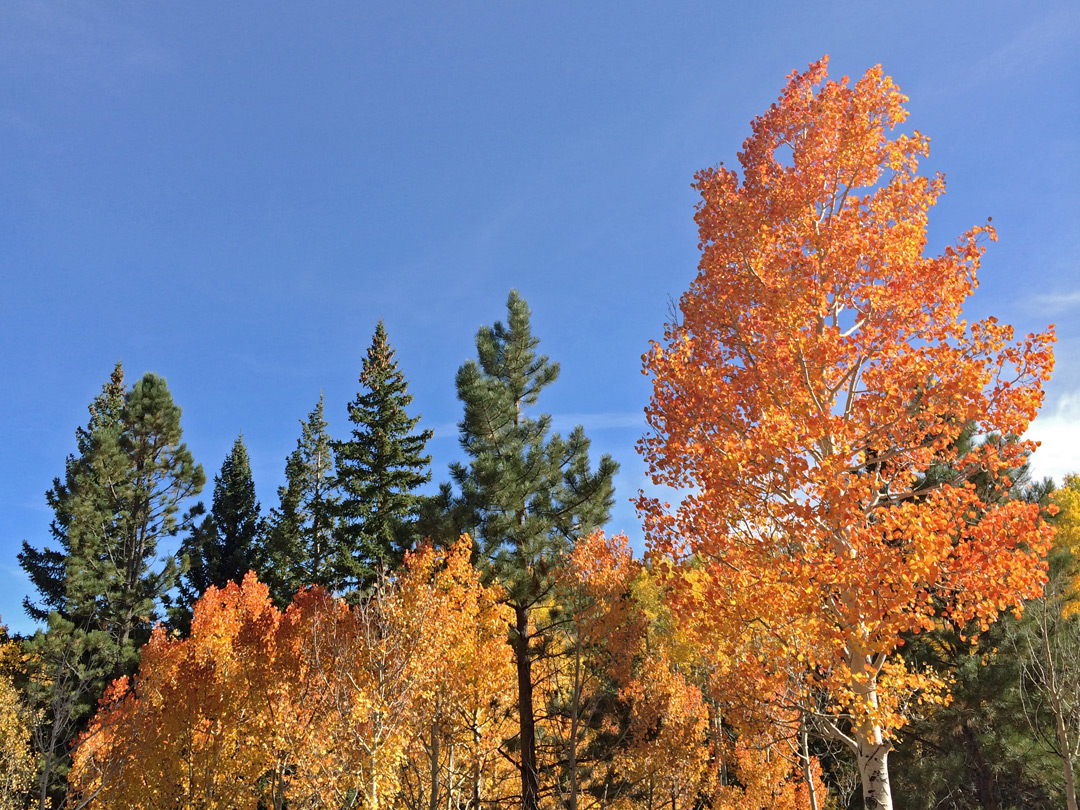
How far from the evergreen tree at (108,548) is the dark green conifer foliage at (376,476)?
10.3 metres

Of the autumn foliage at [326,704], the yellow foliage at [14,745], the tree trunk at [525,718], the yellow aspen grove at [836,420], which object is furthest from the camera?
the yellow foliage at [14,745]

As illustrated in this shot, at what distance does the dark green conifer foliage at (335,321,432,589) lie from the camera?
2686cm

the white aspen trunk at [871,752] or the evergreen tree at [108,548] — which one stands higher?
the evergreen tree at [108,548]

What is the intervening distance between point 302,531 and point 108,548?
9186 millimetres

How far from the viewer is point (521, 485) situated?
18.5 metres

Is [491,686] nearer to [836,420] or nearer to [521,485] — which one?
[521,485]

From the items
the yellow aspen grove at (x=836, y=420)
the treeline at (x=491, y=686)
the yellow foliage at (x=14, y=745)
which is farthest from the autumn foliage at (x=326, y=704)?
the yellow aspen grove at (x=836, y=420)

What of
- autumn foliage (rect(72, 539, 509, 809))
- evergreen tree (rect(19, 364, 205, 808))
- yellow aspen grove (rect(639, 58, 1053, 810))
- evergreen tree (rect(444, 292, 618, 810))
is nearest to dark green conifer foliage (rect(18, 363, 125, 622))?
evergreen tree (rect(19, 364, 205, 808))

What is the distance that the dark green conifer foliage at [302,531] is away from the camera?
31.6 m

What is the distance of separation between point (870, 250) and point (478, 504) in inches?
495

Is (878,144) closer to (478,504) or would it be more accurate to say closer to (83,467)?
(478,504)

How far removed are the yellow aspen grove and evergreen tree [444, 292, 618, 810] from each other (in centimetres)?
891

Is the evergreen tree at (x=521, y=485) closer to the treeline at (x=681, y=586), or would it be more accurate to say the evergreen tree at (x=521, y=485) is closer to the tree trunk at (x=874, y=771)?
the treeline at (x=681, y=586)

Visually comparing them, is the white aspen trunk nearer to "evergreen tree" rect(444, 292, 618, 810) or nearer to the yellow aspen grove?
the yellow aspen grove
